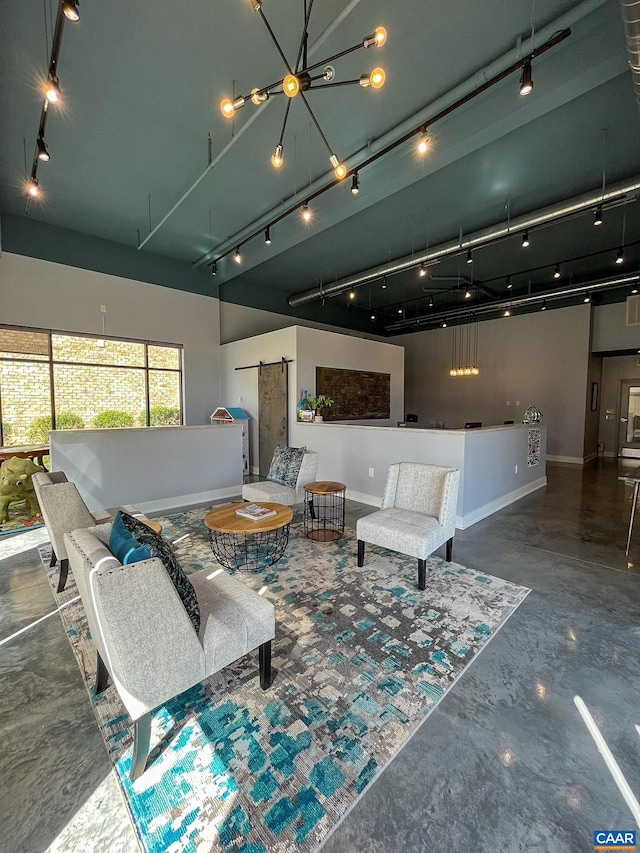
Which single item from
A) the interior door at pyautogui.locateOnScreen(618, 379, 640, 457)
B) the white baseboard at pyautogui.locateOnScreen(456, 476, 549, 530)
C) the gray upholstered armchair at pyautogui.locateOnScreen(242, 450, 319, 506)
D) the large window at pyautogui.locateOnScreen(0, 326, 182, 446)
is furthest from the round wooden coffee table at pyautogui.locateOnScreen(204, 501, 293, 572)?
the interior door at pyautogui.locateOnScreen(618, 379, 640, 457)

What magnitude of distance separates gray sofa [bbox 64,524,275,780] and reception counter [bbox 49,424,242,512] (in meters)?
3.35

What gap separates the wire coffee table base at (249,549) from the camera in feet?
11.2

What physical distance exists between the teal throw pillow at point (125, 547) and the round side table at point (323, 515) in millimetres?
2519

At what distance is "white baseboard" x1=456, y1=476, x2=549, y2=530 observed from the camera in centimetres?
446

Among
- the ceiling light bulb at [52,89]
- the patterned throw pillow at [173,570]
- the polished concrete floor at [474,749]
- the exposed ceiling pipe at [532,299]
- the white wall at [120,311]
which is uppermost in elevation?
the exposed ceiling pipe at [532,299]

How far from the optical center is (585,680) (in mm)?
2006

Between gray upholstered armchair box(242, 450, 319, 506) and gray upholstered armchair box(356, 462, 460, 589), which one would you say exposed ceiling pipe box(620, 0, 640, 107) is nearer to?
gray upholstered armchair box(356, 462, 460, 589)

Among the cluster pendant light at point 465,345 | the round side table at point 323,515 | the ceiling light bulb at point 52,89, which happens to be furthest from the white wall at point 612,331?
the ceiling light bulb at point 52,89

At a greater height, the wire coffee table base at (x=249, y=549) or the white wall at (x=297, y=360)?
the white wall at (x=297, y=360)

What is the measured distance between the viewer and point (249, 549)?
3795mm

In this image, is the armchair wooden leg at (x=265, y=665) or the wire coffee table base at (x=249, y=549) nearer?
the armchair wooden leg at (x=265, y=665)

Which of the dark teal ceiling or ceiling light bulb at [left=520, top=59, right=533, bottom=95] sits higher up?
the dark teal ceiling

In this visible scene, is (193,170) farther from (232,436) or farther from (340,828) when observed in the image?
(340,828)

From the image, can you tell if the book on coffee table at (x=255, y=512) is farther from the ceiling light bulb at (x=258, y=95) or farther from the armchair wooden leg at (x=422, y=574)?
the ceiling light bulb at (x=258, y=95)
